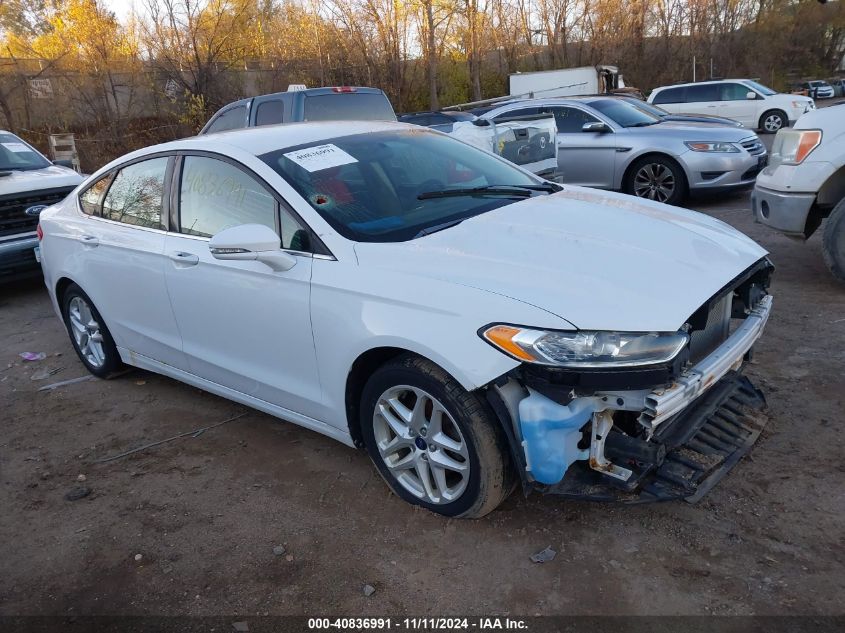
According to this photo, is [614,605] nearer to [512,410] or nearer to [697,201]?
[512,410]

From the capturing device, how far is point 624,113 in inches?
386

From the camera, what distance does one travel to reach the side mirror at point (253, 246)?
9.93 feet

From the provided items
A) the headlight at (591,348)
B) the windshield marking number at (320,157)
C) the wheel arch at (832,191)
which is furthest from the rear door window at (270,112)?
the headlight at (591,348)

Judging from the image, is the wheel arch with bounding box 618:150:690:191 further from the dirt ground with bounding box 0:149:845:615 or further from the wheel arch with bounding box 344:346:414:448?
the wheel arch with bounding box 344:346:414:448

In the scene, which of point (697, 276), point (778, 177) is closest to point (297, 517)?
point (697, 276)

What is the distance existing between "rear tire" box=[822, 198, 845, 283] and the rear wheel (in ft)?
12.0

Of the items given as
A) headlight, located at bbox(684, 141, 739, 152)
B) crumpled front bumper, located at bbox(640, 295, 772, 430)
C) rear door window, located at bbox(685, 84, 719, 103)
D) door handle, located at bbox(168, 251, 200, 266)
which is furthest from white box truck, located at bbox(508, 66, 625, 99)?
crumpled front bumper, located at bbox(640, 295, 772, 430)

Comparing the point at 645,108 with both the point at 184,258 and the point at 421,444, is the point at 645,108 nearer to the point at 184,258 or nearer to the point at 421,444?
the point at 184,258

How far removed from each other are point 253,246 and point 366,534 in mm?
1368

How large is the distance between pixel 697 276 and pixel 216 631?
231 cm

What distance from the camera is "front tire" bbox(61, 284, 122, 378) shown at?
188 inches

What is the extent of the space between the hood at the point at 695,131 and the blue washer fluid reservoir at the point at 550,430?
7.30 m

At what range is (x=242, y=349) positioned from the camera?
356 cm

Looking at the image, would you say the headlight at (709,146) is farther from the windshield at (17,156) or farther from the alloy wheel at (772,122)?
the alloy wheel at (772,122)
